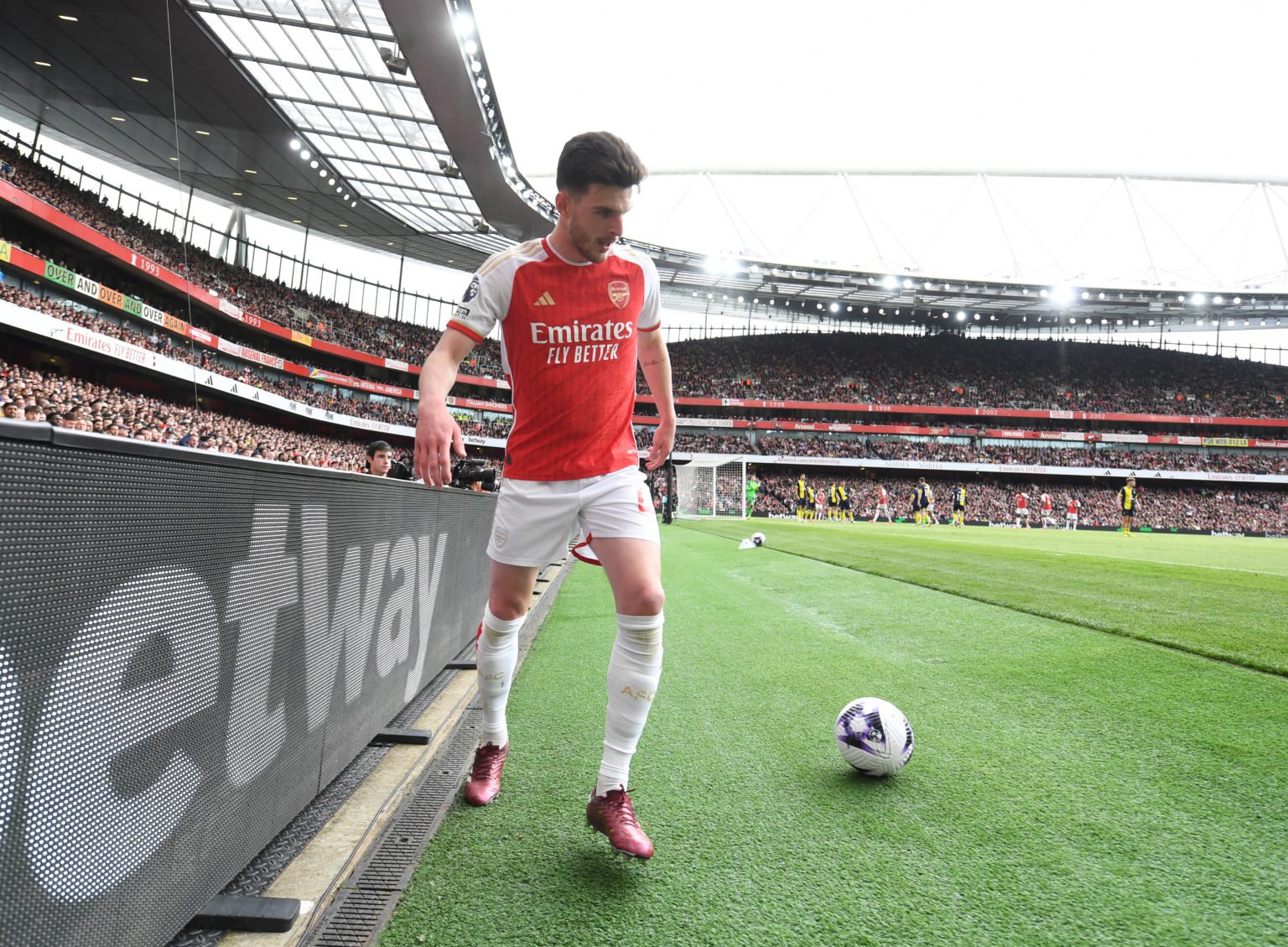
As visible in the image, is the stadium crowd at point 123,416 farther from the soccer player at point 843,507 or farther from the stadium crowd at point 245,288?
the soccer player at point 843,507

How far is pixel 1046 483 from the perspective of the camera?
46.2 metres

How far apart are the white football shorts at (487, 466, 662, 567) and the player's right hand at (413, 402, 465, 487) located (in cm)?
29

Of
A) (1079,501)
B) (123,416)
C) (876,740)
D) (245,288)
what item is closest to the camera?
(876,740)

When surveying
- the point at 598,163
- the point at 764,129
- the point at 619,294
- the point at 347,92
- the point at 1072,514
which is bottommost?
the point at 1072,514

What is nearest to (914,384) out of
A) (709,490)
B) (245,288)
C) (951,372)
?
(951,372)

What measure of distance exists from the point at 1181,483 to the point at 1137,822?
5533 centimetres

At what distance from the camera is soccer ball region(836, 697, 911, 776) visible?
232cm

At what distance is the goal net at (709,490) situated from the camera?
112ft

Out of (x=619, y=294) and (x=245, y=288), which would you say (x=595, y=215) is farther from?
(x=245, y=288)

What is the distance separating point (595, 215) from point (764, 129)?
1568 inches

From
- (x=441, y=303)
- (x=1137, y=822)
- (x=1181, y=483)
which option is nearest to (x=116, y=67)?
(x=1137, y=822)

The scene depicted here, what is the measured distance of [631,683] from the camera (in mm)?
2025

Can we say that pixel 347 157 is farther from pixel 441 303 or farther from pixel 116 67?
pixel 441 303

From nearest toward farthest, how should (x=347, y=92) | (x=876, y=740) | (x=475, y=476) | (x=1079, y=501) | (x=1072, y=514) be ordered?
(x=876, y=740)
(x=475, y=476)
(x=347, y=92)
(x=1072, y=514)
(x=1079, y=501)
